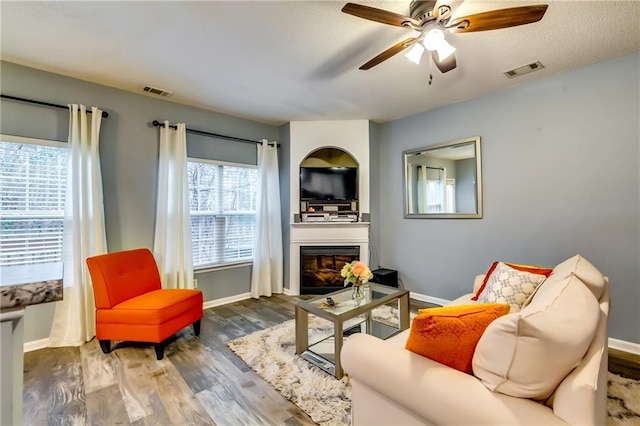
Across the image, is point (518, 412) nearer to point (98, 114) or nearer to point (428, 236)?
point (428, 236)

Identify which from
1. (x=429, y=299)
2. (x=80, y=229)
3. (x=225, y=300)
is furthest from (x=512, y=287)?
(x=80, y=229)

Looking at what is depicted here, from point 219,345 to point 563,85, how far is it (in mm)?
4210

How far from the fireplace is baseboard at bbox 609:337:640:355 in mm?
2688

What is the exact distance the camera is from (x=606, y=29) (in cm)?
214

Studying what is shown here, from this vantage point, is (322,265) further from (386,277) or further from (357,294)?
(357,294)

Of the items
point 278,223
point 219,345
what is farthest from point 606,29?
point 219,345

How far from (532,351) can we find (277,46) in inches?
99.7

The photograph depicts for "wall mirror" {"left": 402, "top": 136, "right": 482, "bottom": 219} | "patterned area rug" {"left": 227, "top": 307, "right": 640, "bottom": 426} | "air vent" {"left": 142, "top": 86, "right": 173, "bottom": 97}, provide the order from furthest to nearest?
"wall mirror" {"left": 402, "top": 136, "right": 482, "bottom": 219}, "air vent" {"left": 142, "top": 86, "right": 173, "bottom": 97}, "patterned area rug" {"left": 227, "top": 307, "right": 640, "bottom": 426}

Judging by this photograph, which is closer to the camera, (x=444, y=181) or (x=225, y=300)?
(x=444, y=181)

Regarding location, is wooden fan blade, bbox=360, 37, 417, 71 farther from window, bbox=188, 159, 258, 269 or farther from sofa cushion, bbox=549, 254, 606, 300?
window, bbox=188, 159, 258, 269

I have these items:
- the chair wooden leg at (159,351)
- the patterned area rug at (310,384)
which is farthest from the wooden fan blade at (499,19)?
the chair wooden leg at (159,351)

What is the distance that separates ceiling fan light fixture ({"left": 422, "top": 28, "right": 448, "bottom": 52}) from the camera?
1794 millimetres

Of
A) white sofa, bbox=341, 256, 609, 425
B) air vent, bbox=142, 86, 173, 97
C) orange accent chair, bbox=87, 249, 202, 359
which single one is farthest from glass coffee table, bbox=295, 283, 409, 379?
air vent, bbox=142, 86, 173, 97

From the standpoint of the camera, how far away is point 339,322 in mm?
2055
